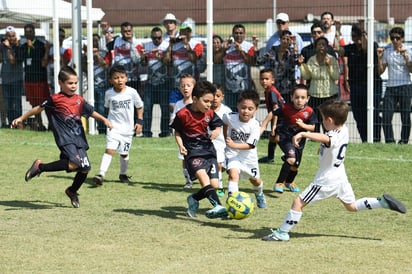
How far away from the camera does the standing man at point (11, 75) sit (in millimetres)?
18797

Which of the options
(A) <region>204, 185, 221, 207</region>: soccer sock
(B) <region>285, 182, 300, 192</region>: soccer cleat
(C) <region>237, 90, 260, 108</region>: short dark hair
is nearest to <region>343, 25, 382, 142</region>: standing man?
(B) <region>285, 182, 300, 192</region>: soccer cleat

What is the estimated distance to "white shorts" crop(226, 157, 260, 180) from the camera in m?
10.2

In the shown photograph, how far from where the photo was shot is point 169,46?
56.0ft

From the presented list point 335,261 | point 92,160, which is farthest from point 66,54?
point 335,261

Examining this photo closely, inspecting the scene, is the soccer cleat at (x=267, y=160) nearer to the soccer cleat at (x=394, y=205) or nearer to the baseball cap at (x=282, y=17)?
the baseball cap at (x=282, y=17)

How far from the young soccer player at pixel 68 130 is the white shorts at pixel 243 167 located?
177 centimetres

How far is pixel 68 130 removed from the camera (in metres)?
10.6

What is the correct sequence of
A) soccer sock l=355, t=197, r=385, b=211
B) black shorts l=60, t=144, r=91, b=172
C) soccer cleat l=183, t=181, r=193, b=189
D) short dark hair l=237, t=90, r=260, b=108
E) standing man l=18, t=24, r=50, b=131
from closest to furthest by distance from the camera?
soccer sock l=355, t=197, r=385, b=211 < short dark hair l=237, t=90, r=260, b=108 < black shorts l=60, t=144, r=91, b=172 < soccer cleat l=183, t=181, r=193, b=189 < standing man l=18, t=24, r=50, b=131

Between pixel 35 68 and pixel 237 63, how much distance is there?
15.6 feet

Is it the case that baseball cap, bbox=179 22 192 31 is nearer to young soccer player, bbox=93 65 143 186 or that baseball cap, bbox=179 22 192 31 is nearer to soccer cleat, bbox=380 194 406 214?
young soccer player, bbox=93 65 143 186

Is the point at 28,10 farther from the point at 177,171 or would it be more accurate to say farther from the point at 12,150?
the point at 177,171

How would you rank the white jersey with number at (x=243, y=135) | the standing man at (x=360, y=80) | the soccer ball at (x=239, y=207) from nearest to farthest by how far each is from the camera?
the soccer ball at (x=239, y=207)
the white jersey with number at (x=243, y=135)
the standing man at (x=360, y=80)

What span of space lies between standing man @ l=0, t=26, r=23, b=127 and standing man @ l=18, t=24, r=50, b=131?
0.57 ft

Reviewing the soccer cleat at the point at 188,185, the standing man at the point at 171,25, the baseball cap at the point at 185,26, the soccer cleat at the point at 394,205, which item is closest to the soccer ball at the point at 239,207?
the soccer cleat at the point at 394,205
